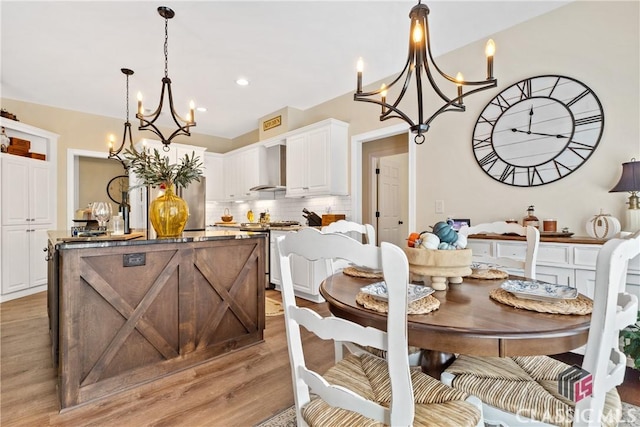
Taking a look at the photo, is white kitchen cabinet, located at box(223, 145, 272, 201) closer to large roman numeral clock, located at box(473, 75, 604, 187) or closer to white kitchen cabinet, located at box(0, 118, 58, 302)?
white kitchen cabinet, located at box(0, 118, 58, 302)

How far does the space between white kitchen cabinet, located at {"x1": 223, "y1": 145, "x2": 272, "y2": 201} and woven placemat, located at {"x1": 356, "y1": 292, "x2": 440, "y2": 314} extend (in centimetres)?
455

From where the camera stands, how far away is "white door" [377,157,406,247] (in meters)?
5.29

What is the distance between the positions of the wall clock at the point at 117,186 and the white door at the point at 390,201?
550 cm

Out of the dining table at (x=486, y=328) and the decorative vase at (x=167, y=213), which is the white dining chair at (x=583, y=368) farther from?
the decorative vase at (x=167, y=213)

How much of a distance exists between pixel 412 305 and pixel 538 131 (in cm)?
247

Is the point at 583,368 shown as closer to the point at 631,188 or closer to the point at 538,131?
the point at 631,188

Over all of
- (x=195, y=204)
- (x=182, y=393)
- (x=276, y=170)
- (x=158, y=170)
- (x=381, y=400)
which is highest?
(x=276, y=170)

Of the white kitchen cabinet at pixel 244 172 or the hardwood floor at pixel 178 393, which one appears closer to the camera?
the hardwood floor at pixel 178 393

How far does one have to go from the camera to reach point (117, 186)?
6809 millimetres

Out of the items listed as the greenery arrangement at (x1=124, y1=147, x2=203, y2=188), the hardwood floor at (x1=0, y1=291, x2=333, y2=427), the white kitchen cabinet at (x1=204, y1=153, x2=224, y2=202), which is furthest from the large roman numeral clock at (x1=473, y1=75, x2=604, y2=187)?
the white kitchen cabinet at (x1=204, y1=153, x2=224, y2=202)

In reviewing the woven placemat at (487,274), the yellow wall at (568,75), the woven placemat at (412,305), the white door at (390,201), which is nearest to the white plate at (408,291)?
the woven placemat at (412,305)

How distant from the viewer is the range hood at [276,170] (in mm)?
5176

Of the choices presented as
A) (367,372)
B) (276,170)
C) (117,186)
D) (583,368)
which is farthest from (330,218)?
(117,186)

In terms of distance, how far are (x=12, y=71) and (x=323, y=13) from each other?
3.89 metres
